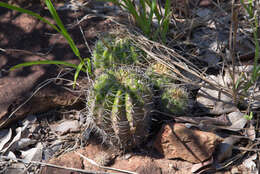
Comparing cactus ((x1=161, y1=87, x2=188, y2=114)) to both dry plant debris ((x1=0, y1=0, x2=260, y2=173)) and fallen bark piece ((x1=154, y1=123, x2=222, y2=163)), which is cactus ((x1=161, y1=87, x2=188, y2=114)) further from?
fallen bark piece ((x1=154, y1=123, x2=222, y2=163))

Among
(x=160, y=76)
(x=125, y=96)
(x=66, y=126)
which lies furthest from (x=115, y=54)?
(x=66, y=126)

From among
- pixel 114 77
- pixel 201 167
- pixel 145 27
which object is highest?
pixel 145 27

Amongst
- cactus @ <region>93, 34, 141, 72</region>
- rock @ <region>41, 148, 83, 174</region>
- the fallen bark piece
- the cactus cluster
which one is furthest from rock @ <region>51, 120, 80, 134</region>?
the fallen bark piece

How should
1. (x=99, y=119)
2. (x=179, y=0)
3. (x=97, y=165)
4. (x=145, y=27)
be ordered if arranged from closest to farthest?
(x=99, y=119) → (x=97, y=165) → (x=145, y=27) → (x=179, y=0)

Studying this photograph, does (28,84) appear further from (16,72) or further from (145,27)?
(145,27)

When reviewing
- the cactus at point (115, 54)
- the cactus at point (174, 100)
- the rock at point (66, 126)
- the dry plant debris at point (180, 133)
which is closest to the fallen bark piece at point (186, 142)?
the dry plant debris at point (180, 133)

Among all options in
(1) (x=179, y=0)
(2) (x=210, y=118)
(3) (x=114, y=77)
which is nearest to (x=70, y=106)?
(3) (x=114, y=77)

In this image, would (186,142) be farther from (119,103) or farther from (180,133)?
(119,103)

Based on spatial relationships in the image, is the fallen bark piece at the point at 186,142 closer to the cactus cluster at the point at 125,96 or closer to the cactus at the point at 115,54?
the cactus cluster at the point at 125,96
